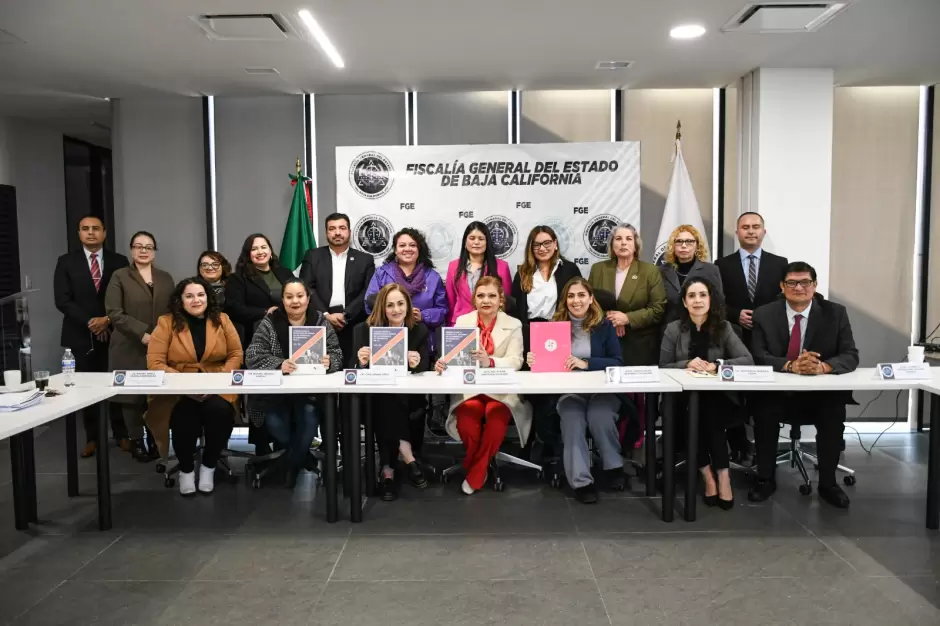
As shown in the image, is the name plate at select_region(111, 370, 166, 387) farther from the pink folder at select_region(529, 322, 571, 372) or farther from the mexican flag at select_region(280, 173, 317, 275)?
the mexican flag at select_region(280, 173, 317, 275)

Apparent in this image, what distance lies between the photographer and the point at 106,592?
288cm

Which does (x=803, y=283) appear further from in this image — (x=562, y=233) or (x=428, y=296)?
(x=428, y=296)

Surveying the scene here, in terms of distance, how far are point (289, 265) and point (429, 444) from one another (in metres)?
1.82

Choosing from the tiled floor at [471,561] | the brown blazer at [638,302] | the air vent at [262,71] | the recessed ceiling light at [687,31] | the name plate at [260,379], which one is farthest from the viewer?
the air vent at [262,71]

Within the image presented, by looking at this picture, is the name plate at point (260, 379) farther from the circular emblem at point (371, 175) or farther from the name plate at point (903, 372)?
the name plate at point (903, 372)

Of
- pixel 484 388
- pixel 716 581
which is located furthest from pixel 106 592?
pixel 716 581

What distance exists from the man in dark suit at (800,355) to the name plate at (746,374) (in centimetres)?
35

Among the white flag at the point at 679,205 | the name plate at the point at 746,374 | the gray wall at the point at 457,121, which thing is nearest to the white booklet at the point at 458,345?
the name plate at the point at 746,374

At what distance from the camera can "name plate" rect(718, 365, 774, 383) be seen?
11.6 feet

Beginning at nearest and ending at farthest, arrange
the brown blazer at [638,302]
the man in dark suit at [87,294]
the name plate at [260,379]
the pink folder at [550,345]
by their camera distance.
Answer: the name plate at [260,379]
the pink folder at [550,345]
the brown blazer at [638,302]
the man in dark suit at [87,294]

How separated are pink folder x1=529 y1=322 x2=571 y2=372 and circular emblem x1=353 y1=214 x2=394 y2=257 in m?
2.15

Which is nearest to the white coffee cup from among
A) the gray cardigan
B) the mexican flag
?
the mexican flag

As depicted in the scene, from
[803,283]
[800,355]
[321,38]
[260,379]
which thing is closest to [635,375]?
[800,355]

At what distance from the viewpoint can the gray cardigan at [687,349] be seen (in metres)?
3.93
